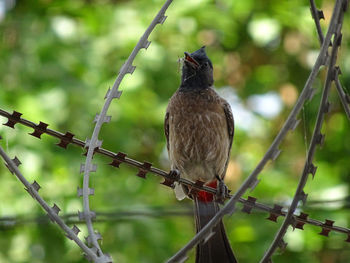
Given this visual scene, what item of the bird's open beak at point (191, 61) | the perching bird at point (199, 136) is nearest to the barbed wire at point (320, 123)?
the perching bird at point (199, 136)

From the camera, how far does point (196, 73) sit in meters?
4.95

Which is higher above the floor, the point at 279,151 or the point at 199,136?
the point at 199,136

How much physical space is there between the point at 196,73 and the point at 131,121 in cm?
151

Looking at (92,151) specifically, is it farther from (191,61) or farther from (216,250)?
(191,61)

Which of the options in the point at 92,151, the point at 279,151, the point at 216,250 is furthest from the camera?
the point at 216,250

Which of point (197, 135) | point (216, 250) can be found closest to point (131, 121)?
point (197, 135)

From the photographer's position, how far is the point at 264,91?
7.50 m

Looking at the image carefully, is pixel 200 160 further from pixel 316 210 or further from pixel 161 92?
pixel 161 92

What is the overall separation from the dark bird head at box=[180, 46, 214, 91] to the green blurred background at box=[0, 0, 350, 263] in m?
1.05

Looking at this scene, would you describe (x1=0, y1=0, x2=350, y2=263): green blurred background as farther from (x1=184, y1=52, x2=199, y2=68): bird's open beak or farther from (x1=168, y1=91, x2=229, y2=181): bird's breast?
(x1=184, y1=52, x2=199, y2=68): bird's open beak

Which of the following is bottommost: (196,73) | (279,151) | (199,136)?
(279,151)

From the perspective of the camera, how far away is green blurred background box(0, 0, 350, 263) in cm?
560

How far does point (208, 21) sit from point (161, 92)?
946mm

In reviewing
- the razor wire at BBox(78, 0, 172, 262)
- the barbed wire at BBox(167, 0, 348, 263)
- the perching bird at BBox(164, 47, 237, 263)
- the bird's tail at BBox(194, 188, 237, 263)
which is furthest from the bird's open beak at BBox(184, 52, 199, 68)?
the barbed wire at BBox(167, 0, 348, 263)
